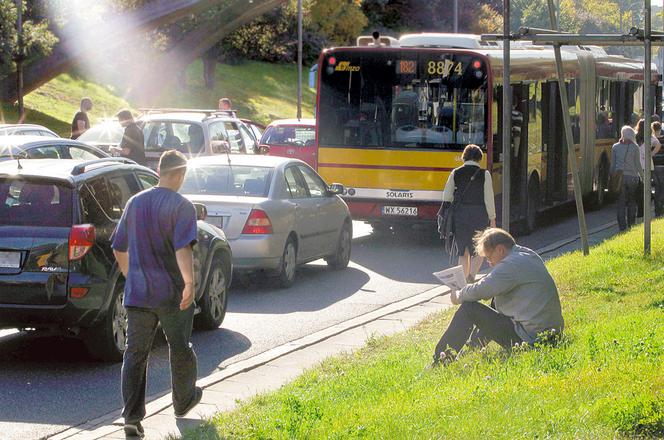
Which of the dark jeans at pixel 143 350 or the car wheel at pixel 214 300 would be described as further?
the car wheel at pixel 214 300

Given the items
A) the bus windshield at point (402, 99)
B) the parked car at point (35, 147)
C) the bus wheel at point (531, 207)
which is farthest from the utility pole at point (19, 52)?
the bus wheel at point (531, 207)

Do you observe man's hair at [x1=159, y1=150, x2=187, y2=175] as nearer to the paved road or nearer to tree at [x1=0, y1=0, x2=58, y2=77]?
the paved road

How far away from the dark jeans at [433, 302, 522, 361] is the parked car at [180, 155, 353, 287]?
17.6ft

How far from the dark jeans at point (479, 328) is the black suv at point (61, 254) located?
2.32m

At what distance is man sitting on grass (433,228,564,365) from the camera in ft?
29.7

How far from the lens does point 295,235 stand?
15.1 metres

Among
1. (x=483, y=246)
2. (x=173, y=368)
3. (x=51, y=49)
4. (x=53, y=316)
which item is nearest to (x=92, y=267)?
(x=53, y=316)

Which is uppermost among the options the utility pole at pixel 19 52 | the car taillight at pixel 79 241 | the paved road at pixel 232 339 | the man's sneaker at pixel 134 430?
the utility pole at pixel 19 52

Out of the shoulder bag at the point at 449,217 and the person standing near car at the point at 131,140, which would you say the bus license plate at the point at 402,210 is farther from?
the shoulder bag at the point at 449,217

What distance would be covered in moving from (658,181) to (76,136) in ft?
35.2

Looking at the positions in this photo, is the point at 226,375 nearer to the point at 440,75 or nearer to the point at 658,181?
the point at 440,75

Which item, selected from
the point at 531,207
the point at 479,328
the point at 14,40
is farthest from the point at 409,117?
the point at 14,40

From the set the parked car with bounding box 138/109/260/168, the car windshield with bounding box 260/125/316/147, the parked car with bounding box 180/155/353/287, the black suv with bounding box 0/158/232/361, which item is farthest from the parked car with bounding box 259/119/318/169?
the black suv with bounding box 0/158/232/361

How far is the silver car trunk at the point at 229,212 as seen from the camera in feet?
47.1
